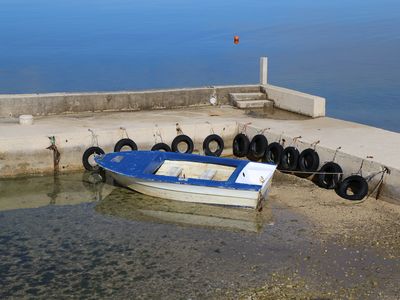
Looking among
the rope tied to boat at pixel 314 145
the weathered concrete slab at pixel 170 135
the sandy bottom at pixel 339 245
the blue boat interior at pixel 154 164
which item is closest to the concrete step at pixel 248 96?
the weathered concrete slab at pixel 170 135

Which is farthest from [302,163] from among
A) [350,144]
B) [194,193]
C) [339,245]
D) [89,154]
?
[89,154]

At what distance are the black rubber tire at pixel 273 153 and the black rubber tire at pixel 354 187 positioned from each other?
7.97 ft

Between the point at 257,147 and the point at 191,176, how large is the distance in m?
2.96

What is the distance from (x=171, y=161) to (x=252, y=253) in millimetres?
4555

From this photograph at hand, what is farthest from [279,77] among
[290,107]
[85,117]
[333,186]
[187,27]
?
[187,27]

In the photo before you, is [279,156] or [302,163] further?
[279,156]

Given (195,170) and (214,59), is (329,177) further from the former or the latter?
(214,59)

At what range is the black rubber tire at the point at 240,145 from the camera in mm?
17875

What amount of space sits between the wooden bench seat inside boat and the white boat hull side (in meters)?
0.53

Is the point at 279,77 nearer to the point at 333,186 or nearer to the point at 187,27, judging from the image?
the point at 333,186

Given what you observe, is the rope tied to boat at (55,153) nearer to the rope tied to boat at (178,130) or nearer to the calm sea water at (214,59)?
the rope tied to boat at (178,130)

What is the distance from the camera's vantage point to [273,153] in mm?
17078

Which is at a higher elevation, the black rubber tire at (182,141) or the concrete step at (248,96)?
the concrete step at (248,96)

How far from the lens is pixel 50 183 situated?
16.3 metres
